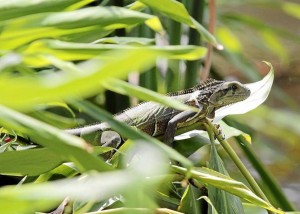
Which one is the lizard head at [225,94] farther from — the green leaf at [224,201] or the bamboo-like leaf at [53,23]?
the bamboo-like leaf at [53,23]

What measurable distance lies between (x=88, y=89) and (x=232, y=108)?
0.37 meters

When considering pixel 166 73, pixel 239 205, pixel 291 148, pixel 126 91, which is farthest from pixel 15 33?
pixel 291 148

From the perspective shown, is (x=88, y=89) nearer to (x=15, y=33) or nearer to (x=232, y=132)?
(x=15, y=33)

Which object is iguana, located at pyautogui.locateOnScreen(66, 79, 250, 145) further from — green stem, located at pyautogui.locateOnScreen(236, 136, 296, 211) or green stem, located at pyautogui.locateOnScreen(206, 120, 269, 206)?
green stem, located at pyautogui.locateOnScreen(206, 120, 269, 206)

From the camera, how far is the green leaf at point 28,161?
31cm

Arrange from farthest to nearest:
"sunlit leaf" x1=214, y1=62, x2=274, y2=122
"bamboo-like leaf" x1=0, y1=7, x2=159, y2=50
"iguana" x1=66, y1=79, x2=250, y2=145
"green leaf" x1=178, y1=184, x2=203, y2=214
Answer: "iguana" x1=66, y1=79, x2=250, y2=145, "sunlit leaf" x1=214, y1=62, x2=274, y2=122, "green leaf" x1=178, y1=184, x2=203, y2=214, "bamboo-like leaf" x1=0, y1=7, x2=159, y2=50

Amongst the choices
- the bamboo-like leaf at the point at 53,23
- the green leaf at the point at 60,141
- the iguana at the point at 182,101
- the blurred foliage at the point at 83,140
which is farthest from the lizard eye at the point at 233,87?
the green leaf at the point at 60,141

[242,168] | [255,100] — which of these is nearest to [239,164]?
Answer: [242,168]

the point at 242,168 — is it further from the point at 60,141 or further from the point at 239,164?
the point at 60,141

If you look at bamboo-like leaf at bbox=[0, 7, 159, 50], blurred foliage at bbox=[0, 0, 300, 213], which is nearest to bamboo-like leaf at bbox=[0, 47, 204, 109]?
blurred foliage at bbox=[0, 0, 300, 213]

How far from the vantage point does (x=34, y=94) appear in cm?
13

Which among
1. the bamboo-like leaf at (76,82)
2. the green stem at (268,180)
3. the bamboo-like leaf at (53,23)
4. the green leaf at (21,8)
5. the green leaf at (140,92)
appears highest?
the bamboo-like leaf at (76,82)

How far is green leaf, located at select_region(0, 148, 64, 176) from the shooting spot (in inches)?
12.3

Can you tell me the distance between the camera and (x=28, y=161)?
0.32 meters
